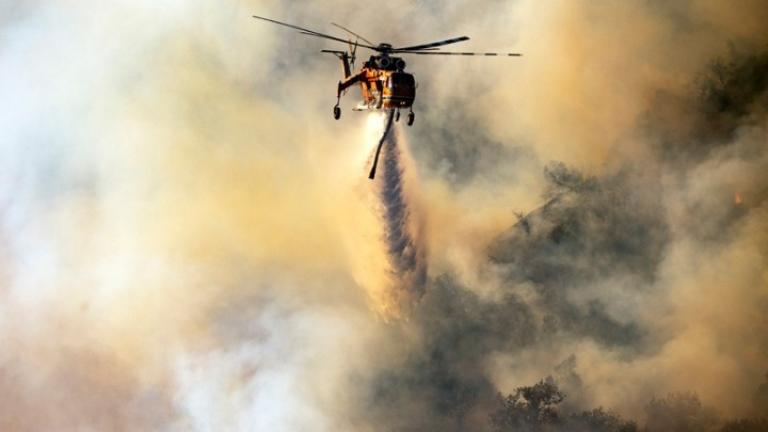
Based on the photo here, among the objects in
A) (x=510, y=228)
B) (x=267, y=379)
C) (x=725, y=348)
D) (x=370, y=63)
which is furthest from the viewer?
(x=510, y=228)

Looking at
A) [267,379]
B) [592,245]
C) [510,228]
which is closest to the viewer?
[267,379]

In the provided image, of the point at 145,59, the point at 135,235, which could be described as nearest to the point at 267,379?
the point at 135,235

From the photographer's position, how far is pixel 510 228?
41219 millimetres

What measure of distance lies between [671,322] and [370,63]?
16921mm

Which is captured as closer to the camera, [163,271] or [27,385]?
[27,385]

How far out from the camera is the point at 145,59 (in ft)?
133

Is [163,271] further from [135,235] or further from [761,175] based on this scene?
[761,175]

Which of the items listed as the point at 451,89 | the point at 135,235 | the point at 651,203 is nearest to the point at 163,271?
the point at 135,235

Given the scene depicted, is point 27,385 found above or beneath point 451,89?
beneath

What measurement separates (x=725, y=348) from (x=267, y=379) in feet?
61.3

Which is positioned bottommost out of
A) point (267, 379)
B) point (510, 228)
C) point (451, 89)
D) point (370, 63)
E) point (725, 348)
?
point (725, 348)

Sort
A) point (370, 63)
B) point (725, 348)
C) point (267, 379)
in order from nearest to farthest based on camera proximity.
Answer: point (370, 63) → point (725, 348) → point (267, 379)

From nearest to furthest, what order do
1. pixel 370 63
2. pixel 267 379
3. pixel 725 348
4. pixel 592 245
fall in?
pixel 370 63 < pixel 725 348 < pixel 267 379 < pixel 592 245

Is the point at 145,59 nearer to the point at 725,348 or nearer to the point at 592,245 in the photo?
the point at 592,245
